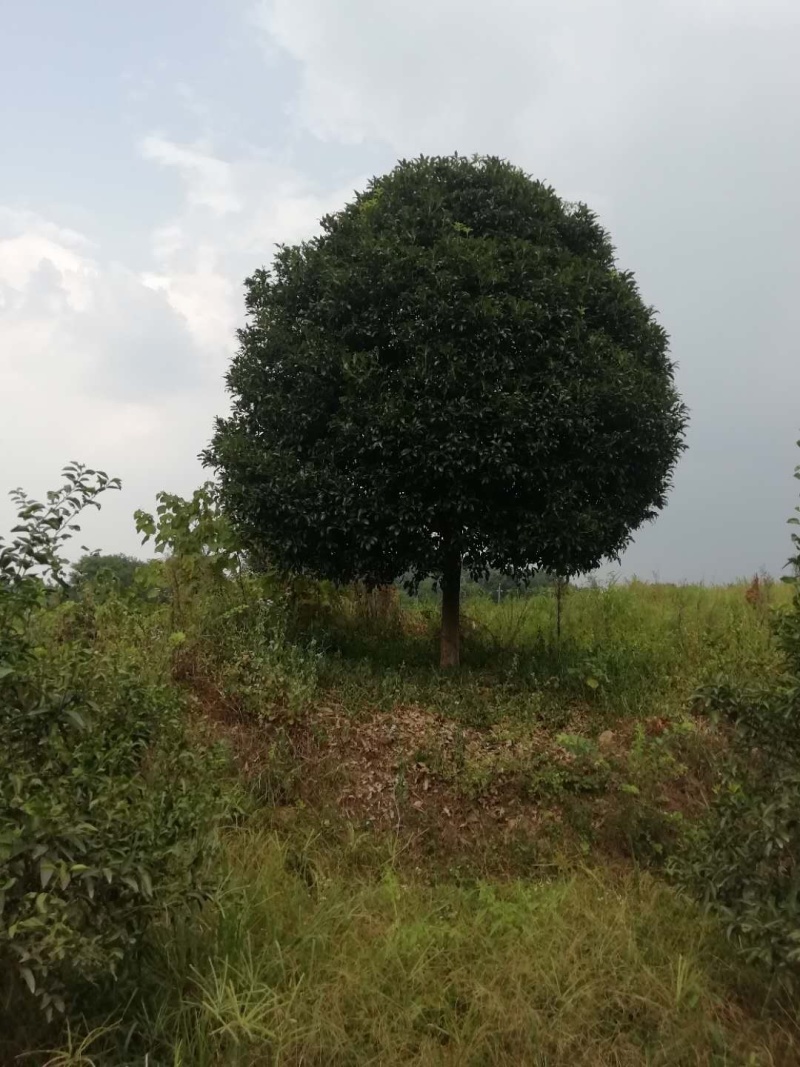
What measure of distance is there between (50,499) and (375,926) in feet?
7.99

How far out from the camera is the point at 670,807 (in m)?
5.63

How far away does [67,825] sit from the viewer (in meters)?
2.83

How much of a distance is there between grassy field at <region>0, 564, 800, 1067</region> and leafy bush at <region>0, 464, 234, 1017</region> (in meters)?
0.31

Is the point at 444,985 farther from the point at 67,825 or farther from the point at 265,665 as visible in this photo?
the point at 265,665

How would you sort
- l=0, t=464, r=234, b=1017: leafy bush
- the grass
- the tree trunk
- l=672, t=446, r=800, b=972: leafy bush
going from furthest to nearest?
the tree trunk → l=672, t=446, r=800, b=972: leafy bush → the grass → l=0, t=464, r=234, b=1017: leafy bush

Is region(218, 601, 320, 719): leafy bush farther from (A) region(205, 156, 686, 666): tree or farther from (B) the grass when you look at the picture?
(B) the grass

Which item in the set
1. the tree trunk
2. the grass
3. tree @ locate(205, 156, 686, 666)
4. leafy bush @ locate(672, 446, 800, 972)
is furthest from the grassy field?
tree @ locate(205, 156, 686, 666)

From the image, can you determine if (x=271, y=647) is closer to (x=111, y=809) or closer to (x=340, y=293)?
(x=340, y=293)

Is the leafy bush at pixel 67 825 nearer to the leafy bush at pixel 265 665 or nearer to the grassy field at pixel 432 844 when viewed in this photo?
the grassy field at pixel 432 844

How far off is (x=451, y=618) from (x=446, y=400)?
2334 millimetres

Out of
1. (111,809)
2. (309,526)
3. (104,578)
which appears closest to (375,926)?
(111,809)

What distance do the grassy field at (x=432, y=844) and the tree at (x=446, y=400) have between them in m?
1.18

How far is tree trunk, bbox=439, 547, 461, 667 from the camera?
808cm

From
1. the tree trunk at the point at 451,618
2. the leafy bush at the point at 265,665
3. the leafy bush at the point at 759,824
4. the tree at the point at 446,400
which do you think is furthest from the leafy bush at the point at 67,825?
the tree trunk at the point at 451,618
